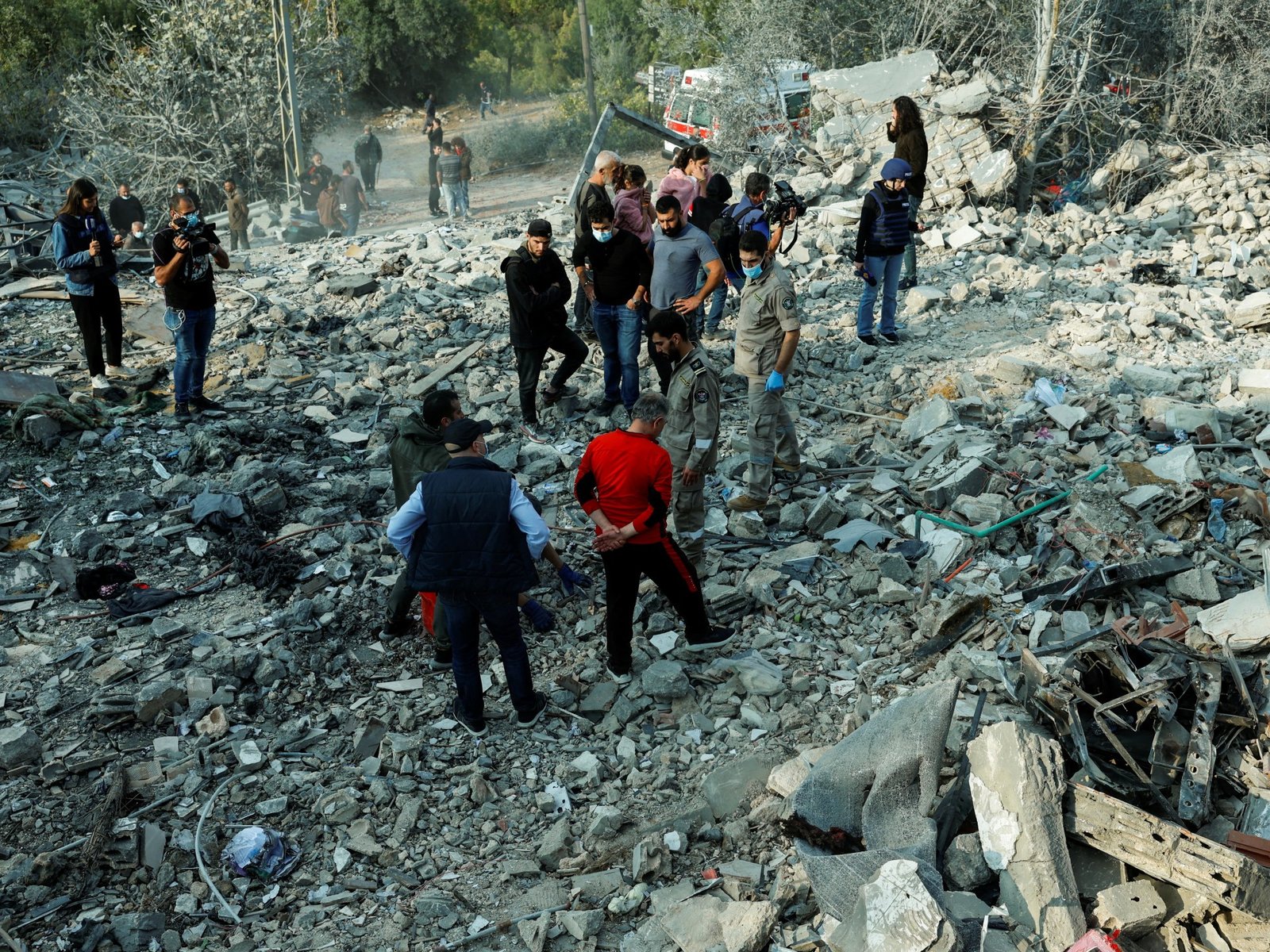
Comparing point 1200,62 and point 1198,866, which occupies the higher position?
point 1200,62

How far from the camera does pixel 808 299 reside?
10992mm

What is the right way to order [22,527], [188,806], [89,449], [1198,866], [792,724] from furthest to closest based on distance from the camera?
[89,449]
[22,527]
[792,724]
[188,806]
[1198,866]

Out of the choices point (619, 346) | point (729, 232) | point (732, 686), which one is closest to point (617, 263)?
point (619, 346)

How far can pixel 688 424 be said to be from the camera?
20.2 feet

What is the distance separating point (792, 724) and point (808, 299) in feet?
21.8

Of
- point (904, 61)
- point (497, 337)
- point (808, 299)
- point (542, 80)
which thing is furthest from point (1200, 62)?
point (542, 80)

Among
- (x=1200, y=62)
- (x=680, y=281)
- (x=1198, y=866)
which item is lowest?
(x=1198, y=866)

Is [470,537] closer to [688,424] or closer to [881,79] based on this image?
[688,424]

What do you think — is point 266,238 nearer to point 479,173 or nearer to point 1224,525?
point 479,173

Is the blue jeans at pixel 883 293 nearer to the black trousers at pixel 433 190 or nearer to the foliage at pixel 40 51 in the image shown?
the black trousers at pixel 433 190

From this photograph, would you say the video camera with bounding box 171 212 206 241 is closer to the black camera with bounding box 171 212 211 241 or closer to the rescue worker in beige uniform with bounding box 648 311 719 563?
the black camera with bounding box 171 212 211 241

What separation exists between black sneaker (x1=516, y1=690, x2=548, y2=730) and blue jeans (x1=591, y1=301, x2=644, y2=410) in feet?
11.3

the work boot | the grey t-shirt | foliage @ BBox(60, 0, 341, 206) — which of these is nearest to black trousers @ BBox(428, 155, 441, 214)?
foliage @ BBox(60, 0, 341, 206)

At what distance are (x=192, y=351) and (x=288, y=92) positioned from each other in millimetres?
13696
